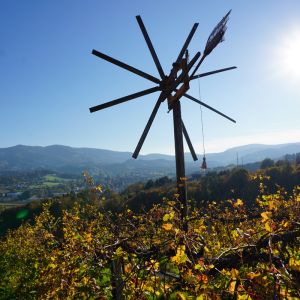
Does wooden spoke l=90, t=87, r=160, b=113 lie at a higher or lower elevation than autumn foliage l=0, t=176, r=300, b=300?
higher

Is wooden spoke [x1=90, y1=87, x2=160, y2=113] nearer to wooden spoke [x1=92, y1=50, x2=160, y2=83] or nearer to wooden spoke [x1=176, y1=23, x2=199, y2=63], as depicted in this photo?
wooden spoke [x1=92, y1=50, x2=160, y2=83]

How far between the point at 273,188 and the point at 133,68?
7049cm

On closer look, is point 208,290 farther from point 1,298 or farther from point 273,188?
point 273,188

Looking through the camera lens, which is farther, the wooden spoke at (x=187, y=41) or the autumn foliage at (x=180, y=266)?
the wooden spoke at (x=187, y=41)

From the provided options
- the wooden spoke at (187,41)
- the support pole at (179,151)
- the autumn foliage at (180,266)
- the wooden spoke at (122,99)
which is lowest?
the autumn foliage at (180,266)

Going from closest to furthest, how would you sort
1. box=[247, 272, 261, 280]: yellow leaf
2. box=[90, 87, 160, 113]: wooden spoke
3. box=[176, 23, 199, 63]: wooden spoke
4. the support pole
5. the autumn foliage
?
box=[247, 272, 261, 280]: yellow leaf → the autumn foliage → box=[90, 87, 160, 113]: wooden spoke → the support pole → box=[176, 23, 199, 63]: wooden spoke

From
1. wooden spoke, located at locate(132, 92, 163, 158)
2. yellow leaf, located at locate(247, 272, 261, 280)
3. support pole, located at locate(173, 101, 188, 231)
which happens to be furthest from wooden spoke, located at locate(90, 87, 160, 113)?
yellow leaf, located at locate(247, 272, 261, 280)

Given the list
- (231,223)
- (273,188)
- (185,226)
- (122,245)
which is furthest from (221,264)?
(273,188)

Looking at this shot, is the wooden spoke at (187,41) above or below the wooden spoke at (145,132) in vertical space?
above

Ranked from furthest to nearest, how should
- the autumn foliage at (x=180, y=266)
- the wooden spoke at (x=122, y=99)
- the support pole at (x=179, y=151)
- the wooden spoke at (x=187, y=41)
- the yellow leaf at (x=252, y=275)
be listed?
the wooden spoke at (x=187, y=41) < the support pole at (x=179, y=151) < the wooden spoke at (x=122, y=99) < the autumn foliage at (x=180, y=266) < the yellow leaf at (x=252, y=275)

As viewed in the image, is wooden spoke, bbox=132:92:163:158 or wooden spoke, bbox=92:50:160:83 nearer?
wooden spoke, bbox=92:50:160:83

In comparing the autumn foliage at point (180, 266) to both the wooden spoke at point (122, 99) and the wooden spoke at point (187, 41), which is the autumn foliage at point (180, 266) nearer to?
the wooden spoke at point (122, 99)

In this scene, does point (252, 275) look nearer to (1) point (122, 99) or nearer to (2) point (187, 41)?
(1) point (122, 99)

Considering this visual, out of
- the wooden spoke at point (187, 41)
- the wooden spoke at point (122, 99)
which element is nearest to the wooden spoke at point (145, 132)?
the wooden spoke at point (122, 99)
